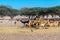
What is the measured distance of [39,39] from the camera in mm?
13633

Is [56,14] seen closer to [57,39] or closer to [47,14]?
[47,14]

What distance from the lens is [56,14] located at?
4538cm

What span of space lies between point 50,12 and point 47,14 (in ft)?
3.31

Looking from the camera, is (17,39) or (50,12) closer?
(17,39)

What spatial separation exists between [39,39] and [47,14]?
31731mm

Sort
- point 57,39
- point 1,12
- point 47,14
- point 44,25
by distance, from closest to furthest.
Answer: point 57,39 < point 44,25 < point 47,14 < point 1,12

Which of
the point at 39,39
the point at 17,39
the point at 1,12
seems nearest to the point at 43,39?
the point at 39,39

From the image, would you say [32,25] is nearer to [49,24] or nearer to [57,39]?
[49,24]

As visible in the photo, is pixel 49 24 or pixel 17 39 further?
pixel 49 24

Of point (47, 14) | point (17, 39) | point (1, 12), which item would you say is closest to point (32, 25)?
point (17, 39)

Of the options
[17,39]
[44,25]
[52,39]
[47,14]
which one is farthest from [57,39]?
[47,14]

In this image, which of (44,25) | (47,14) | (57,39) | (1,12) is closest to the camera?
(57,39)

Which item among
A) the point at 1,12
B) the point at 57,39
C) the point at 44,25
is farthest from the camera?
the point at 1,12

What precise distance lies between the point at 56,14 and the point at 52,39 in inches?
1266
